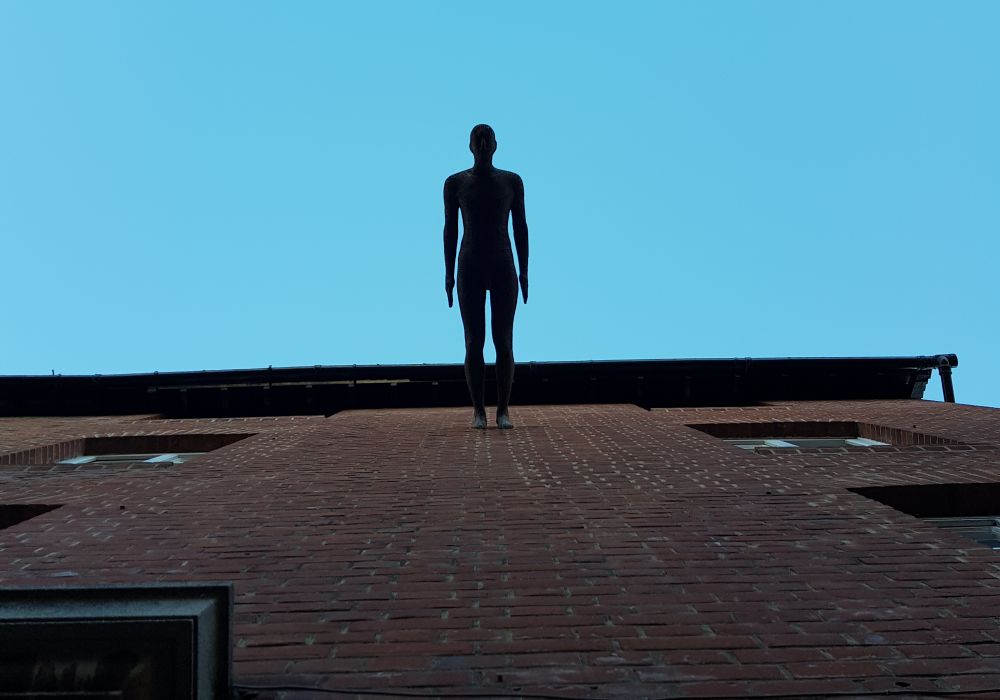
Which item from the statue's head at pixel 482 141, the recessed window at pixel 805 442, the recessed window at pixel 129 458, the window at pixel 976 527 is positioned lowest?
the window at pixel 976 527

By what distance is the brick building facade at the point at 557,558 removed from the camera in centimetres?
304

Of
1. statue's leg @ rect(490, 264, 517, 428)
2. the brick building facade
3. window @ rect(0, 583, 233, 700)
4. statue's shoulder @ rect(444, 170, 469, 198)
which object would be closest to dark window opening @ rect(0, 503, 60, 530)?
the brick building facade

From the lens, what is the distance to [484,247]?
25.9ft

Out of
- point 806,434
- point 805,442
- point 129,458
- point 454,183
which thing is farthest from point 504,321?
point 129,458

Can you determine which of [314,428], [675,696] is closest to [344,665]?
[675,696]

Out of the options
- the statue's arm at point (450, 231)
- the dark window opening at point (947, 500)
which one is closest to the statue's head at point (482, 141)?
the statue's arm at point (450, 231)

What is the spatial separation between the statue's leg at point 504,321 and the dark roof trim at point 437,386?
10.2ft

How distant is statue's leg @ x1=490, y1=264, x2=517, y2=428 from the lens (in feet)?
26.0

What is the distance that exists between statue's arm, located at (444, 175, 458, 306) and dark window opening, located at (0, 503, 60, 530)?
3750mm

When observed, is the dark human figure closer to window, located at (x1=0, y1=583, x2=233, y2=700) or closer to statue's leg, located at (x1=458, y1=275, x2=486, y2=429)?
statue's leg, located at (x1=458, y1=275, x2=486, y2=429)

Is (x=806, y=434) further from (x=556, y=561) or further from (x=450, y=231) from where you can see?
(x=556, y=561)

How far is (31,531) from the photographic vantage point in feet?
16.1

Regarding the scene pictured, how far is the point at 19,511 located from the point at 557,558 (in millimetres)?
3862

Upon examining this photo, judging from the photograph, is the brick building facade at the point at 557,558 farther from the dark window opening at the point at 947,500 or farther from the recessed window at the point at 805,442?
the recessed window at the point at 805,442
